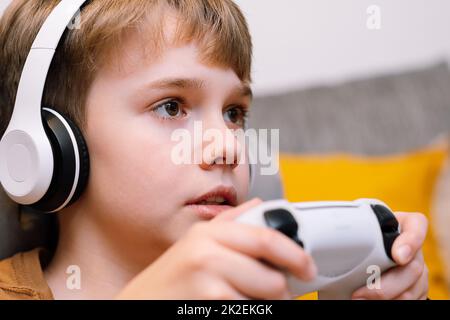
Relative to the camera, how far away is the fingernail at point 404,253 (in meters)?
0.66

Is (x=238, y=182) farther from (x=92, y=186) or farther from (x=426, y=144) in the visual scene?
(x=426, y=144)

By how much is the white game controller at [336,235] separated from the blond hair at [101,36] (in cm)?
32

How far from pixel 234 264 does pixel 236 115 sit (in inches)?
17.3

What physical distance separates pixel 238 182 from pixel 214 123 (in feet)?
0.33

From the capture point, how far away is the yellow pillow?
1341 mm

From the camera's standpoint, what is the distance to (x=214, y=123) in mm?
802

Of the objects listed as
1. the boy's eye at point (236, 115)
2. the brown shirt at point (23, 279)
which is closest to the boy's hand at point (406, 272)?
the boy's eye at point (236, 115)

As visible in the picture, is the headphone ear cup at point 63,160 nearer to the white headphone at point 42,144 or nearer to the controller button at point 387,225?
the white headphone at point 42,144

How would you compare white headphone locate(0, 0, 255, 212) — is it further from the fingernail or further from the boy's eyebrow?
the fingernail

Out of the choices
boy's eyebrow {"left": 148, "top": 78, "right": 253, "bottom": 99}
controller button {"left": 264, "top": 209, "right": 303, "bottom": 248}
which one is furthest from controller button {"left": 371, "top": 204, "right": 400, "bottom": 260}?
boy's eyebrow {"left": 148, "top": 78, "right": 253, "bottom": 99}

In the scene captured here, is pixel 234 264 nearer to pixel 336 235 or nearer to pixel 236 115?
pixel 336 235

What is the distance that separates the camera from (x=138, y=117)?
0.80 meters

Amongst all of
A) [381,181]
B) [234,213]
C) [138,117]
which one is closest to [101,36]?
[138,117]
